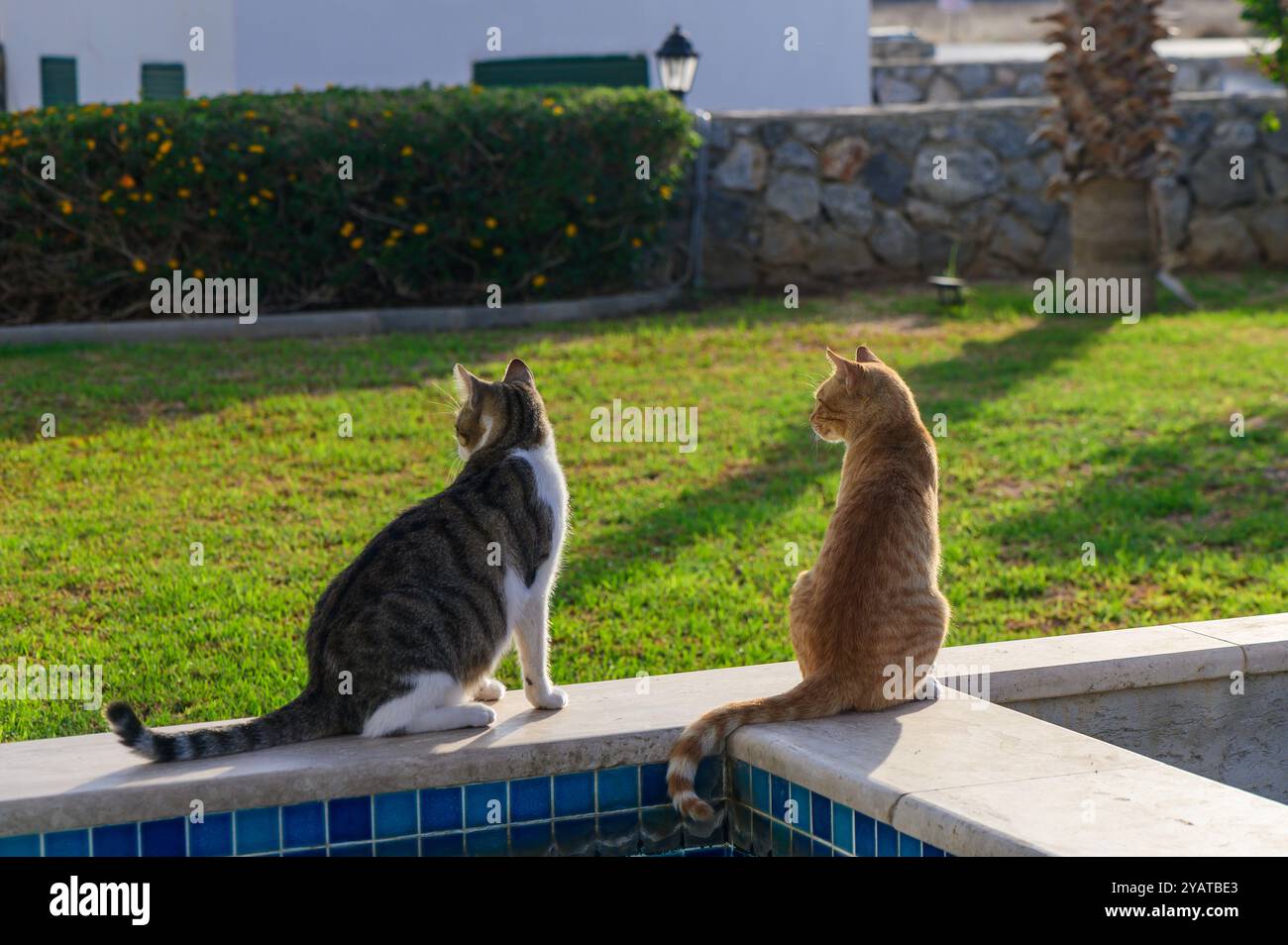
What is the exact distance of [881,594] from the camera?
422cm

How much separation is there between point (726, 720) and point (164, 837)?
1.46 meters

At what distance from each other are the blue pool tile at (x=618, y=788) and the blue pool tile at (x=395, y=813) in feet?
1.68

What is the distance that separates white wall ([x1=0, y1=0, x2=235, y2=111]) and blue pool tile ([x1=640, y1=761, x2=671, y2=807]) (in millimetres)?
14119

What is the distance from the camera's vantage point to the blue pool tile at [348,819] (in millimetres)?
3766

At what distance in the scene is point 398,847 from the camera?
382cm

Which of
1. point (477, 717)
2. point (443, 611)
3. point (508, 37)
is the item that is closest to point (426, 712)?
point (477, 717)

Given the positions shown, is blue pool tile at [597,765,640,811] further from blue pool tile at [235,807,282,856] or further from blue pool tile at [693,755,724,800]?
blue pool tile at [235,807,282,856]

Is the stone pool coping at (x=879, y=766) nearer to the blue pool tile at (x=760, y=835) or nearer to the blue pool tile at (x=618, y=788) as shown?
the blue pool tile at (x=618, y=788)

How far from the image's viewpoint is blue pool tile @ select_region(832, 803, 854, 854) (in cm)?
368

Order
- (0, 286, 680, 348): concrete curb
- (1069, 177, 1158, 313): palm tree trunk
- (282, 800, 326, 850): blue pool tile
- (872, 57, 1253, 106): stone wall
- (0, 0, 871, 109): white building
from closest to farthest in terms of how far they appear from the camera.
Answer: (282, 800, 326, 850): blue pool tile < (0, 286, 680, 348): concrete curb < (1069, 177, 1158, 313): palm tree trunk < (0, 0, 871, 109): white building < (872, 57, 1253, 106): stone wall

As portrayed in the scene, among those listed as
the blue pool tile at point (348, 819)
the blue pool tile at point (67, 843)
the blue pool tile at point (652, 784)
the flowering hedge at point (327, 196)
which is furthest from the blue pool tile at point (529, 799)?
the flowering hedge at point (327, 196)

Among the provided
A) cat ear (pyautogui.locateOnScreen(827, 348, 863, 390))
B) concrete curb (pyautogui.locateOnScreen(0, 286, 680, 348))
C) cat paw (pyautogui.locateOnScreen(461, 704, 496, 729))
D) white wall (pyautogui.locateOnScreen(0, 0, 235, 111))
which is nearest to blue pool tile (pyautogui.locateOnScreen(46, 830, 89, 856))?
cat paw (pyautogui.locateOnScreen(461, 704, 496, 729))
